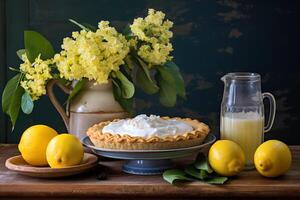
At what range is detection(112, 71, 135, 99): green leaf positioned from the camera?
4.53 feet

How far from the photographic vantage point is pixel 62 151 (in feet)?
3.91

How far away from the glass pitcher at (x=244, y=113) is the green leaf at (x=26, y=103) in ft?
1.66

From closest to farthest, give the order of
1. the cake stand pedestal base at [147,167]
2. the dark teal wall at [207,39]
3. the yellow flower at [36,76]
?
the cake stand pedestal base at [147,167] → the yellow flower at [36,76] → the dark teal wall at [207,39]

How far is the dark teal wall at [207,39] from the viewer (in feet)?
6.11

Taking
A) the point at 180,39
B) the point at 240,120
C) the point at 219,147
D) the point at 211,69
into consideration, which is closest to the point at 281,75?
the point at 211,69

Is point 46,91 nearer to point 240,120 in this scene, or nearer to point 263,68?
point 240,120

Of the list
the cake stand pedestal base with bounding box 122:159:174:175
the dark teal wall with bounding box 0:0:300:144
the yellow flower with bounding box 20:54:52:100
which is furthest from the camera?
the dark teal wall with bounding box 0:0:300:144

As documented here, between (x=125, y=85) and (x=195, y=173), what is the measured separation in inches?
13.0

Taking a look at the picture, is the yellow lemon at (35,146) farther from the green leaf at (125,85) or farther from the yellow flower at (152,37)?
the yellow flower at (152,37)

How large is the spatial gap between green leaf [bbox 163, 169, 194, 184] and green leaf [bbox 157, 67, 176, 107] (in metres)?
0.28

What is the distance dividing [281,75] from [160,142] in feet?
2.78

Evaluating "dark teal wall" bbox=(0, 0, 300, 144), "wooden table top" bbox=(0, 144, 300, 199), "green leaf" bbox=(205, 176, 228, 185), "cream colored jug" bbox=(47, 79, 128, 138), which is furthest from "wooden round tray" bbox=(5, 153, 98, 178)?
"dark teal wall" bbox=(0, 0, 300, 144)

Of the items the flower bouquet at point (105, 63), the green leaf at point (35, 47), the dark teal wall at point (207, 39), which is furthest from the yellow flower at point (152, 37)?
the dark teal wall at point (207, 39)

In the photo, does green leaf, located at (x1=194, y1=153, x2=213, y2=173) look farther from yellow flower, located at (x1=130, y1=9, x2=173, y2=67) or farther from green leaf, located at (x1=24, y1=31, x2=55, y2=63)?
green leaf, located at (x1=24, y1=31, x2=55, y2=63)
